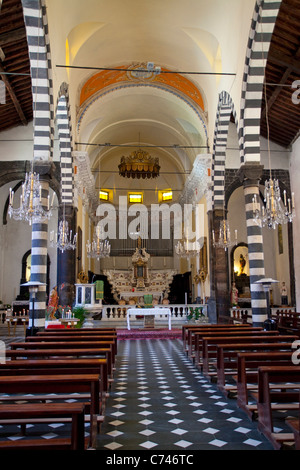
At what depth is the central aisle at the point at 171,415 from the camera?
3.97m

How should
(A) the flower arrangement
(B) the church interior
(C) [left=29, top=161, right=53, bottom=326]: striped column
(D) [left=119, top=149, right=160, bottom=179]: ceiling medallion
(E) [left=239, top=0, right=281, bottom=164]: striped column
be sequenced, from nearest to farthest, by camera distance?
(B) the church interior, (E) [left=239, top=0, right=281, bottom=164]: striped column, (C) [left=29, top=161, right=53, bottom=326]: striped column, (A) the flower arrangement, (D) [left=119, top=149, right=160, bottom=179]: ceiling medallion

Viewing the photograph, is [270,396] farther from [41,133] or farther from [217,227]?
[217,227]

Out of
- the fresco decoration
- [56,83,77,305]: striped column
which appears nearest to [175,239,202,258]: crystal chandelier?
[56,83,77,305]: striped column

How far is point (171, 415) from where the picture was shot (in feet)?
16.0

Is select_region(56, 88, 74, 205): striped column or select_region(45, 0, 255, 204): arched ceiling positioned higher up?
select_region(45, 0, 255, 204): arched ceiling

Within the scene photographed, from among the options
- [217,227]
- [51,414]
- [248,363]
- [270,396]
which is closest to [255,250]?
[217,227]

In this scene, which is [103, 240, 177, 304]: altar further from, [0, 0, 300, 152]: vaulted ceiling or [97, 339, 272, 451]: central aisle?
[97, 339, 272, 451]: central aisle

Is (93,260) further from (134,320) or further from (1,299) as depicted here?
(134,320)

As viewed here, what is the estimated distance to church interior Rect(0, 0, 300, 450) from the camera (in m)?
8.48

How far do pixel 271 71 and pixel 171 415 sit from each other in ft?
36.6

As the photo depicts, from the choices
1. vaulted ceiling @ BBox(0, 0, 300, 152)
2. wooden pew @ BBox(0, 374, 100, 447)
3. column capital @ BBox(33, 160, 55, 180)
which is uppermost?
vaulted ceiling @ BBox(0, 0, 300, 152)

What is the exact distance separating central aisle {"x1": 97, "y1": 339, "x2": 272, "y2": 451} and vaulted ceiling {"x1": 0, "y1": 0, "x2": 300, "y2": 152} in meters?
7.07

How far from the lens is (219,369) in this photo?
6.20 m

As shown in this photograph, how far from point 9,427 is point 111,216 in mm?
21569
